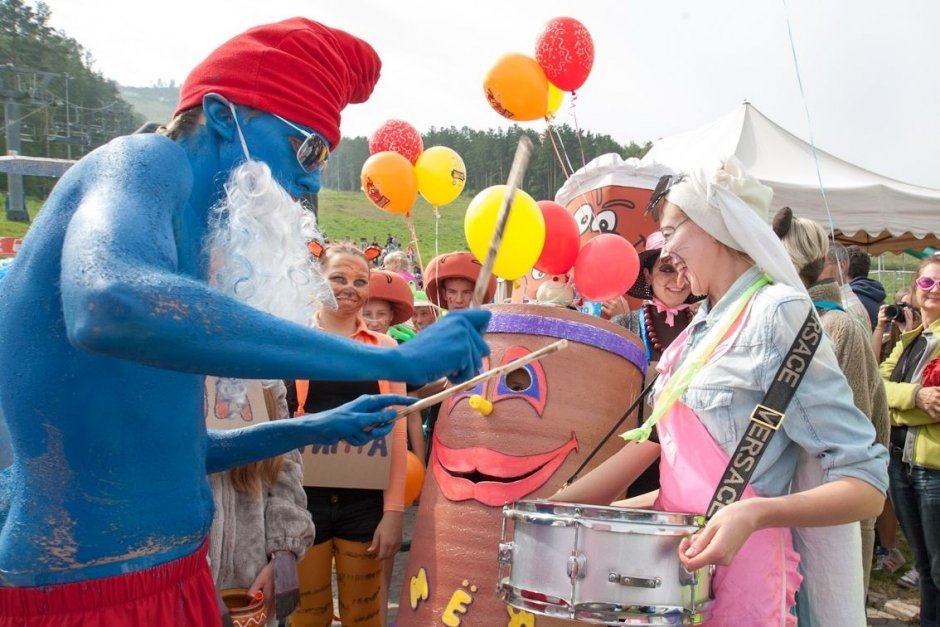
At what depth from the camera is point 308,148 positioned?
1.55 m

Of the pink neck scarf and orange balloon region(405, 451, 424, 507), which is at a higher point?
the pink neck scarf

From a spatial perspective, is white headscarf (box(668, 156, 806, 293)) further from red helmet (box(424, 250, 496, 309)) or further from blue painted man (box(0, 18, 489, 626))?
red helmet (box(424, 250, 496, 309))

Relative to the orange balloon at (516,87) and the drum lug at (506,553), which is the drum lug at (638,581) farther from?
the orange balloon at (516,87)

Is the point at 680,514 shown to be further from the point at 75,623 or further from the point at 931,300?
the point at 931,300

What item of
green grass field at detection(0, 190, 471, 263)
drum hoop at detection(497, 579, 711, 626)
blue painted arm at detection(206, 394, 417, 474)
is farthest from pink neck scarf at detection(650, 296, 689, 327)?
green grass field at detection(0, 190, 471, 263)

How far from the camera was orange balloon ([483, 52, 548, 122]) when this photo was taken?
500 centimetres

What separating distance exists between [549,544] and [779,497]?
0.54m

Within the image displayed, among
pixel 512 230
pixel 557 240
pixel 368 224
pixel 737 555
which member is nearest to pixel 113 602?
pixel 737 555

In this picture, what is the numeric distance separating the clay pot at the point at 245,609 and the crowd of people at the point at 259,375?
345mm

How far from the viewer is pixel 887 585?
5.16m

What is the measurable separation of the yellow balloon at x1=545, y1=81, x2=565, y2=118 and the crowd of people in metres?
2.83

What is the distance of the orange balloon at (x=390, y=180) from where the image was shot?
5.30m

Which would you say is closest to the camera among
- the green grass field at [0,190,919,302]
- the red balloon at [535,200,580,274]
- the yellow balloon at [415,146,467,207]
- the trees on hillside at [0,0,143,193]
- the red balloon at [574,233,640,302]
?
the red balloon at [574,233,640,302]

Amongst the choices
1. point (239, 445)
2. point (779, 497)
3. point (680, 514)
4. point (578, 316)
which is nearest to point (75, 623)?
point (239, 445)
